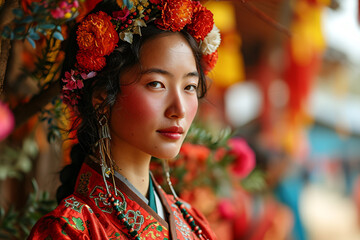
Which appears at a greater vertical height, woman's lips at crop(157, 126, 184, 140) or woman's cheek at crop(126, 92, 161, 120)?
woman's cheek at crop(126, 92, 161, 120)

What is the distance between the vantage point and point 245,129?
609 centimetres

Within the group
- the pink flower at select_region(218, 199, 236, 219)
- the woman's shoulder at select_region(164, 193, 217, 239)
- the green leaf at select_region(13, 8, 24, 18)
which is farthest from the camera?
the pink flower at select_region(218, 199, 236, 219)

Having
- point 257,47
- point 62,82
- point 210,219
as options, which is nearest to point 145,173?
point 62,82

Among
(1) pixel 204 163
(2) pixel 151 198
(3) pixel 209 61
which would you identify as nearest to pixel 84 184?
(2) pixel 151 198

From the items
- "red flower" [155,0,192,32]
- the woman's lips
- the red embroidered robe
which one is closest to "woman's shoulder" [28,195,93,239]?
the red embroidered robe

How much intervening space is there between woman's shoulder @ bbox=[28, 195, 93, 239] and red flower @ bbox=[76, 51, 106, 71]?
0.34 m

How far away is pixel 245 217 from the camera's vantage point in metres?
3.10

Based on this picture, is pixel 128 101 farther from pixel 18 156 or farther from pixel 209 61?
pixel 18 156

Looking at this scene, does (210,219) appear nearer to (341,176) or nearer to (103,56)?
(103,56)

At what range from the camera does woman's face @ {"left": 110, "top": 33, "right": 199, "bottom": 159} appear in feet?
→ 3.72

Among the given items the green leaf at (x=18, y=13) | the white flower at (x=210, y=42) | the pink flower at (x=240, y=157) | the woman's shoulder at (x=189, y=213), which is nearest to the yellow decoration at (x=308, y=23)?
the pink flower at (x=240, y=157)

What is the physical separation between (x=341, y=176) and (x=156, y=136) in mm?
8271

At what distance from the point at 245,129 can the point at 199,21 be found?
4928 millimetres

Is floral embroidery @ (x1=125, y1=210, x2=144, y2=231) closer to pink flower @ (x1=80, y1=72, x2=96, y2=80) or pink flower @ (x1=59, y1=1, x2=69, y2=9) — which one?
pink flower @ (x1=80, y1=72, x2=96, y2=80)
